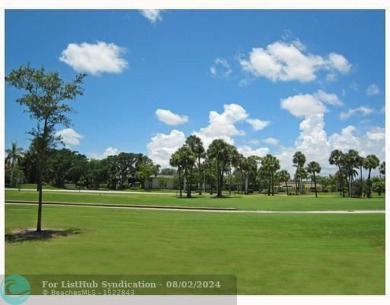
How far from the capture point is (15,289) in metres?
11.6

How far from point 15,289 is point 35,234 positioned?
5.80m

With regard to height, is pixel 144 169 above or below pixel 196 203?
above

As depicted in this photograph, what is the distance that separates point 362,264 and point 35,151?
43.9ft

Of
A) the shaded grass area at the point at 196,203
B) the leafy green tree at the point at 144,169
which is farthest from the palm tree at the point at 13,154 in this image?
the leafy green tree at the point at 144,169

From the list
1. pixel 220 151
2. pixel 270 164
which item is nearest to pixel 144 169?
pixel 270 164

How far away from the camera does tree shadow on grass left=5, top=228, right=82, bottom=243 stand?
16312mm

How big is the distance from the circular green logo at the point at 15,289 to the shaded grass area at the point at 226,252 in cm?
37

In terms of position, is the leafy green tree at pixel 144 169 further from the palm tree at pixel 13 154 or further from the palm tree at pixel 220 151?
the palm tree at pixel 13 154

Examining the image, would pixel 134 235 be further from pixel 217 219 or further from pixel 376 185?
pixel 376 185

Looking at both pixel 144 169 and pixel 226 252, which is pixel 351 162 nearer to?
pixel 144 169

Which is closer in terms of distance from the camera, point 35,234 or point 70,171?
point 35,234

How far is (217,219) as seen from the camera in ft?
79.0

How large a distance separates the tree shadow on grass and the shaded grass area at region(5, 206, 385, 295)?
1.87 ft

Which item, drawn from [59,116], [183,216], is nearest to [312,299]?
[59,116]
